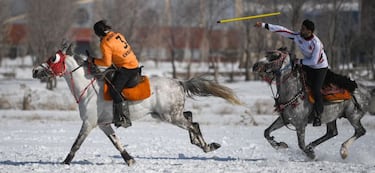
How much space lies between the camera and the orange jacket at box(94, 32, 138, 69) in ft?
37.3

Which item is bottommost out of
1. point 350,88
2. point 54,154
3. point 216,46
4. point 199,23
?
point 216,46

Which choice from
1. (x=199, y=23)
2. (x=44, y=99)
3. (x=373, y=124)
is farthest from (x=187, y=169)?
(x=199, y=23)

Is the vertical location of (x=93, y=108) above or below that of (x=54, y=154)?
above

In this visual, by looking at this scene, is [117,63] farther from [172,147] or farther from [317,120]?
[172,147]

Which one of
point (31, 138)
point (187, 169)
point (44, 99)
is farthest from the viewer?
point (44, 99)

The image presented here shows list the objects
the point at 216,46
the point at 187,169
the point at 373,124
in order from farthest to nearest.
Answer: the point at 216,46 < the point at 373,124 < the point at 187,169

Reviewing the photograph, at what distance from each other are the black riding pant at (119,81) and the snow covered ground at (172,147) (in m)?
1.21

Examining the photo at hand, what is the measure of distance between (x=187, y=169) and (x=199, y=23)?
136ft

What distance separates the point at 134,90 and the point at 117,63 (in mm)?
560

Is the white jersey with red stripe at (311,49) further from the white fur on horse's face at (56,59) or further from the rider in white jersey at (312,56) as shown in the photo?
the white fur on horse's face at (56,59)

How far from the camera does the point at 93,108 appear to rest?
1152 centimetres

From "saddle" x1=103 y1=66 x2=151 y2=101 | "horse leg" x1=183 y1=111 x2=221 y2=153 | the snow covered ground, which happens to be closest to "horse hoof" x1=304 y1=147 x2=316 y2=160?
the snow covered ground

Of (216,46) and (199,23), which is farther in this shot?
(216,46)

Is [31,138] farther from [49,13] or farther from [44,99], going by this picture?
[49,13]
